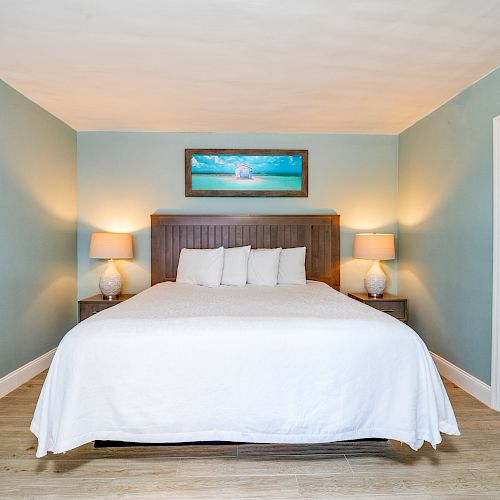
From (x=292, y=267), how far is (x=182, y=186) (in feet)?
5.19

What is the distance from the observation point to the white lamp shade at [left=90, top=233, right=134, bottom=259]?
4.16 metres

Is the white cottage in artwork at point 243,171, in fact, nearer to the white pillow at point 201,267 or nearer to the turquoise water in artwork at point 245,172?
the turquoise water in artwork at point 245,172

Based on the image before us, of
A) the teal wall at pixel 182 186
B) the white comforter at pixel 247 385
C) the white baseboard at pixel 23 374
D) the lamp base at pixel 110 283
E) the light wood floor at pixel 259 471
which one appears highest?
Result: the teal wall at pixel 182 186

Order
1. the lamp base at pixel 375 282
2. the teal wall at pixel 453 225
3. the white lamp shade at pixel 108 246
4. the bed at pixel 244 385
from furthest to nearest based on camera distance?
the lamp base at pixel 375 282 < the white lamp shade at pixel 108 246 < the teal wall at pixel 453 225 < the bed at pixel 244 385

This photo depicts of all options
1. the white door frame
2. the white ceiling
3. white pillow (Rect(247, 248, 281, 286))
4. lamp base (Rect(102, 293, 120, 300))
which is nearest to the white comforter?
the white door frame

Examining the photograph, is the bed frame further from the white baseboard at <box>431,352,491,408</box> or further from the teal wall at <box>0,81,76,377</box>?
the white baseboard at <box>431,352,491,408</box>

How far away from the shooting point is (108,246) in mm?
4168

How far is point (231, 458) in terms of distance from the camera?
2248mm

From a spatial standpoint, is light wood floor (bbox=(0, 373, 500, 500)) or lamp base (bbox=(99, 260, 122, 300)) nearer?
light wood floor (bbox=(0, 373, 500, 500))

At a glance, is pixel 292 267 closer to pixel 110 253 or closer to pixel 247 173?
pixel 247 173

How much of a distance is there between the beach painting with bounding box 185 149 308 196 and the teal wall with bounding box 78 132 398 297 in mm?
85

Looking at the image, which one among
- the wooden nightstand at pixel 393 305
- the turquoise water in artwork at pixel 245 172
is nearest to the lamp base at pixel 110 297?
the turquoise water in artwork at pixel 245 172

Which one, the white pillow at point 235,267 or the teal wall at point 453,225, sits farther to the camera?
the white pillow at point 235,267

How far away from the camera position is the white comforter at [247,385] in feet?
A: 6.89
